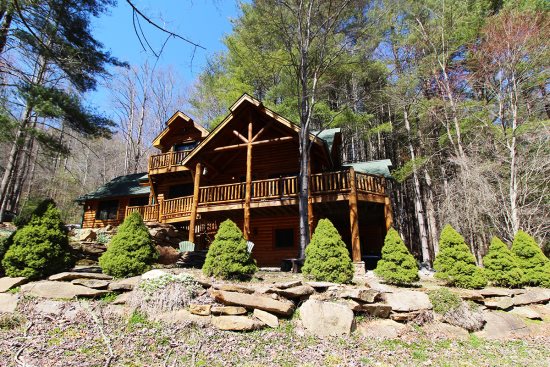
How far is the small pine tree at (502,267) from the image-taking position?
341 inches

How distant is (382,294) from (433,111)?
1251 centimetres

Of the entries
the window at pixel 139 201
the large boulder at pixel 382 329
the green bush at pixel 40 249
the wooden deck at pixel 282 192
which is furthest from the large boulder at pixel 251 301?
the window at pixel 139 201

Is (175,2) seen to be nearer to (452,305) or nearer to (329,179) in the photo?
(452,305)

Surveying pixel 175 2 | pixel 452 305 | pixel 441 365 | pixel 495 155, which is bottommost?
pixel 441 365

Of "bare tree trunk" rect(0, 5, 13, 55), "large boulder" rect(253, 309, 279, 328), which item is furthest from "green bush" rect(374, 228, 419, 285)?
"bare tree trunk" rect(0, 5, 13, 55)

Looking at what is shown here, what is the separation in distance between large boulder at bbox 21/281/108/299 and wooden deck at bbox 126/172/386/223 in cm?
489

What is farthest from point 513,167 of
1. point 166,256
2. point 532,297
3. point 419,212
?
point 166,256

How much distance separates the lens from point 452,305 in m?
6.73

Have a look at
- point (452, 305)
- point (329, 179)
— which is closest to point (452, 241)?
point (452, 305)

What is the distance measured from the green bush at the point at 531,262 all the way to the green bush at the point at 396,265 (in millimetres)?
3823

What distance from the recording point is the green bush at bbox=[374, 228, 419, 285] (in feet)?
26.0

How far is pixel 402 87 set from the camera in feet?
58.2

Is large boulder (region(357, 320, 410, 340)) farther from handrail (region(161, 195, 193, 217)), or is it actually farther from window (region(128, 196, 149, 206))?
window (region(128, 196, 149, 206))

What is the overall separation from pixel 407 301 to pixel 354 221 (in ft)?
15.7
